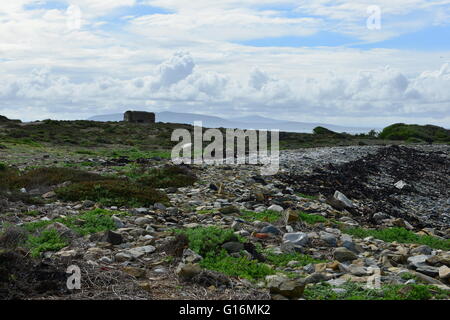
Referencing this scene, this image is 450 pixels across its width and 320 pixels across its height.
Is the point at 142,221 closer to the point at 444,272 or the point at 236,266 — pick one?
the point at 236,266

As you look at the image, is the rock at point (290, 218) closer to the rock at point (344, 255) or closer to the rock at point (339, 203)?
the rock at point (344, 255)

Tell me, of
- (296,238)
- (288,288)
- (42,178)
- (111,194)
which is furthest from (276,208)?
(42,178)

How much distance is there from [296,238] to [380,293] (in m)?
3.06

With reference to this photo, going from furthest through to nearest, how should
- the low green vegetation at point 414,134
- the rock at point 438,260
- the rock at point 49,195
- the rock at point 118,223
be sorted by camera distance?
the low green vegetation at point 414,134 < the rock at point 49,195 < the rock at point 118,223 < the rock at point 438,260

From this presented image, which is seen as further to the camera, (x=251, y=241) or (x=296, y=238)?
(x=296, y=238)

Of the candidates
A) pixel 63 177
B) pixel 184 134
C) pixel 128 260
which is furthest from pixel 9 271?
pixel 184 134

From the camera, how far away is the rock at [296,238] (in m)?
8.59

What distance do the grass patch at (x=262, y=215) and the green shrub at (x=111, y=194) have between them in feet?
6.92

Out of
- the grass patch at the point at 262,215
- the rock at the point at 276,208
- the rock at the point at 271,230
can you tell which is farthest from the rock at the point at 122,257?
the rock at the point at 276,208

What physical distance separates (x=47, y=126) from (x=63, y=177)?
114ft

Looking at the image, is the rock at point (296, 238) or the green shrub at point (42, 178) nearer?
the rock at point (296, 238)

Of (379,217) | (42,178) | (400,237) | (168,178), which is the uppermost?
(42,178)

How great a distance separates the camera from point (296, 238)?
28.7 ft

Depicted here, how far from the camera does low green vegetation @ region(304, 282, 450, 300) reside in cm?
559
